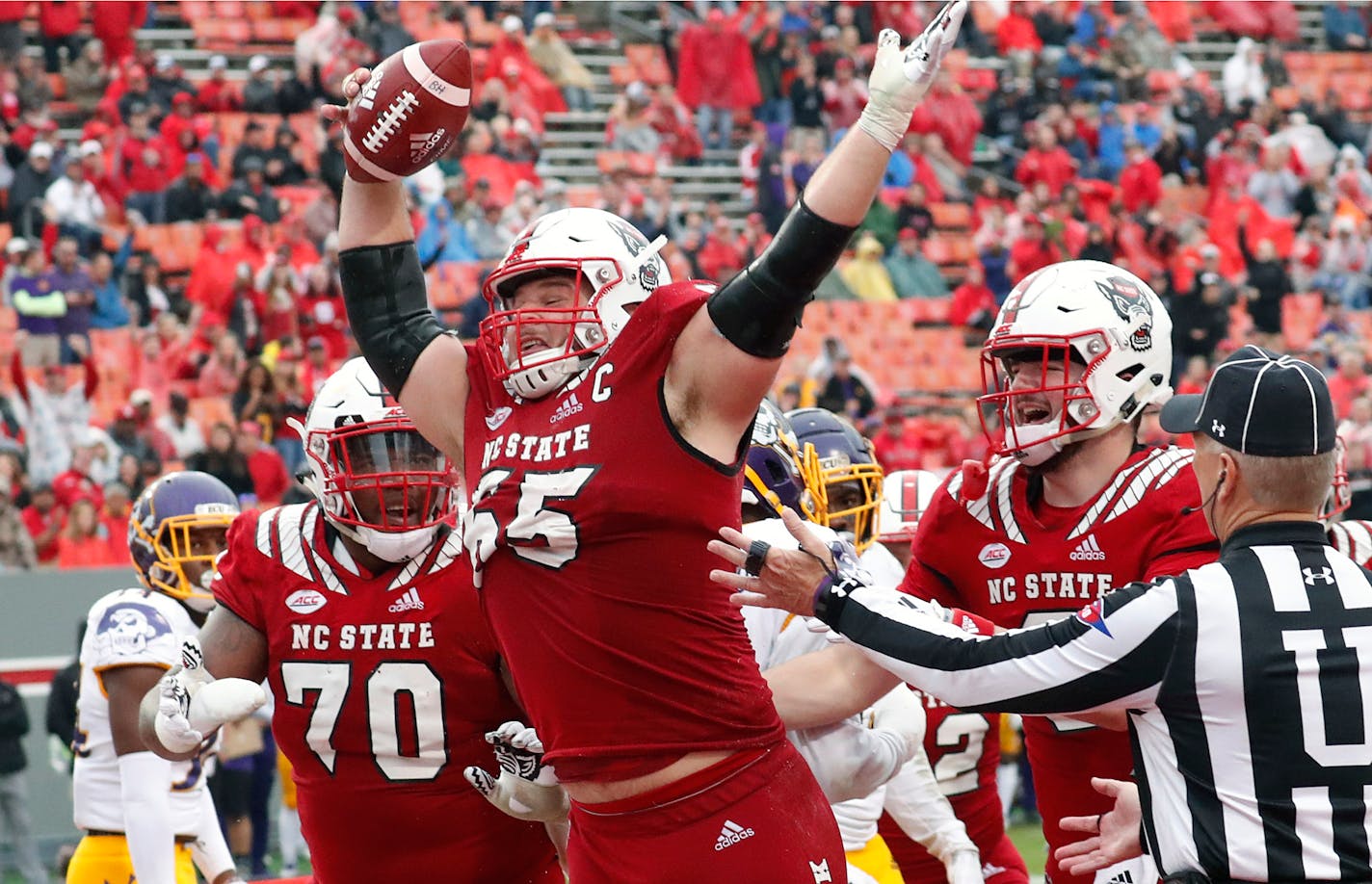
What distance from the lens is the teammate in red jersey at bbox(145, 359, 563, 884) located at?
4.12 metres

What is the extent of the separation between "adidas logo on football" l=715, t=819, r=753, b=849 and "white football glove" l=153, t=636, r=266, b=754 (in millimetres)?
1242

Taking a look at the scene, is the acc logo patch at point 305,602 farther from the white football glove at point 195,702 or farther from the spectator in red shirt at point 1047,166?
the spectator in red shirt at point 1047,166

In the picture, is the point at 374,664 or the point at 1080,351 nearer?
the point at 374,664

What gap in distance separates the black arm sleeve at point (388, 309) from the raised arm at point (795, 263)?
71 cm

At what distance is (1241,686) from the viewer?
3.09 m

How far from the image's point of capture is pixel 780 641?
3.95 meters

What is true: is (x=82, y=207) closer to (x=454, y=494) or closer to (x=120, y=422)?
(x=120, y=422)

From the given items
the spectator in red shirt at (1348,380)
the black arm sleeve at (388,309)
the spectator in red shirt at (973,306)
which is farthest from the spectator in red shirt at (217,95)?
the black arm sleeve at (388,309)

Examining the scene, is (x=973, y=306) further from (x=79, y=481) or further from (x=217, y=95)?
(x=79, y=481)

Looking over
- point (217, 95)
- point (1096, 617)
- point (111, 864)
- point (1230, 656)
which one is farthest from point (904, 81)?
point (217, 95)

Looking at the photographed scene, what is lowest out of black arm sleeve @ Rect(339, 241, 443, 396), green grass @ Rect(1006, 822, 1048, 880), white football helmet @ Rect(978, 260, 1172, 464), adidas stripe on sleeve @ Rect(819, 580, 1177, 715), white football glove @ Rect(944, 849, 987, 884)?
green grass @ Rect(1006, 822, 1048, 880)

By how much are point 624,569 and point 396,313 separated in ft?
2.70

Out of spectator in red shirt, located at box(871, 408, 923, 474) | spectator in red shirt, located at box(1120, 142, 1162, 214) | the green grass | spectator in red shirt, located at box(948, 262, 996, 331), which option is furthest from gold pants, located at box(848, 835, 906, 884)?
spectator in red shirt, located at box(1120, 142, 1162, 214)

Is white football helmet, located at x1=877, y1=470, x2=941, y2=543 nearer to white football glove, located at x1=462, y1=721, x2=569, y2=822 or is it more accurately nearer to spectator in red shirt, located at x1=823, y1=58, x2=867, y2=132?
white football glove, located at x1=462, y1=721, x2=569, y2=822
